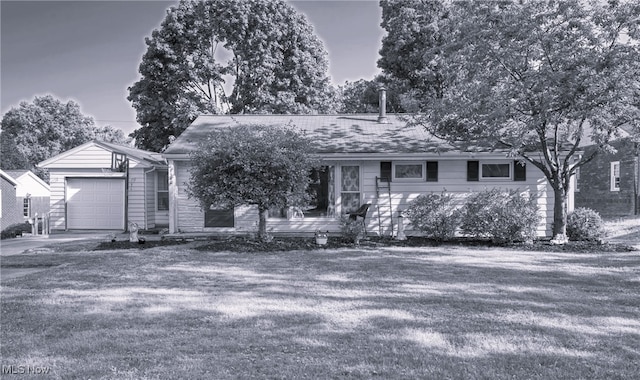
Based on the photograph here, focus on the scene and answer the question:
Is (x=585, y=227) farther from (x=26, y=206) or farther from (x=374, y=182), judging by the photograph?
(x=26, y=206)

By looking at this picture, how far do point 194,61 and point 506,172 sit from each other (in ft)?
56.4

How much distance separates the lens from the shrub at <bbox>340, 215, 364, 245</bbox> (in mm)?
11938

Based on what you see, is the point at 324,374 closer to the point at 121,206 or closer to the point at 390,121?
the point at 390,121

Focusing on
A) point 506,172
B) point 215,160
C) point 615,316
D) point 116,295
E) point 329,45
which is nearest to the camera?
point 615,316

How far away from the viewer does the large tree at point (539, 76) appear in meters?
9.90

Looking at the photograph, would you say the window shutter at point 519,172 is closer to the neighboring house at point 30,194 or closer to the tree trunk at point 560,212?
the tree trunk at point 560,212

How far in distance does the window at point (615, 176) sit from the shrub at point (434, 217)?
1368 cm

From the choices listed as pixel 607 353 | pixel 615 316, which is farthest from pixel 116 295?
pixel 615 316

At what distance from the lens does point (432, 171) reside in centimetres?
1387

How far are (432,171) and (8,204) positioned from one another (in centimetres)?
1614

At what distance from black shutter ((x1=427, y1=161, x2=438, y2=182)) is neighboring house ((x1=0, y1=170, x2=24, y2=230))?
617 inches

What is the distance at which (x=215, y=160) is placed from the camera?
444 inches

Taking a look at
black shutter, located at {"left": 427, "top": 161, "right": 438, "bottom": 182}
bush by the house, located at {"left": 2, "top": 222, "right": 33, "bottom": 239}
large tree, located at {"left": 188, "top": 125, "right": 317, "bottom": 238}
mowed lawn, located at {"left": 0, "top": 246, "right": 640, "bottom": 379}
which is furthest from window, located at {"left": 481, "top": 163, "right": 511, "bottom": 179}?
bush by the house, located at {"left": 2, "top": 222, "right": 33, "bottom": 239}

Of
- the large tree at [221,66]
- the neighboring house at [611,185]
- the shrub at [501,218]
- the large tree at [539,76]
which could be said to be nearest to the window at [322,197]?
the large tree at [539,76]
